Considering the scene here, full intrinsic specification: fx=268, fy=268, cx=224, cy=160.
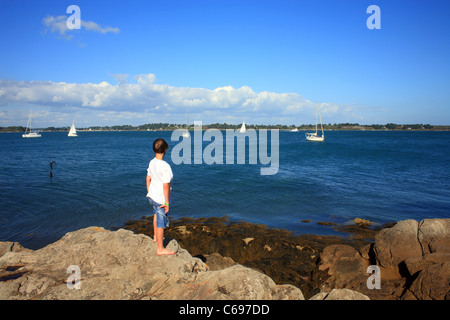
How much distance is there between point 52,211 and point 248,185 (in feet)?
47.2

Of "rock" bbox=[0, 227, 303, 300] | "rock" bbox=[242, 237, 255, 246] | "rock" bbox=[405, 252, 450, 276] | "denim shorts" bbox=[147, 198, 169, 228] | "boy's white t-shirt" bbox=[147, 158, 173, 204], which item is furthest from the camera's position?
"rock" bbox=[242, 237, 255, 246]

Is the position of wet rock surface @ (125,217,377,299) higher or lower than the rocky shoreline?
lower

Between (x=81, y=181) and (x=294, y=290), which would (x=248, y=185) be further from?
(x=294, y=290)

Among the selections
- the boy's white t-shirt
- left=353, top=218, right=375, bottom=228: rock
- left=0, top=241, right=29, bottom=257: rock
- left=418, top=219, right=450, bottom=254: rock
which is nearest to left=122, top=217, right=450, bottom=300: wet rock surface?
left=418, top=219, right=450, bottom=254: rock

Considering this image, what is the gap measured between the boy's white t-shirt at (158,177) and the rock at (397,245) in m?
6.96

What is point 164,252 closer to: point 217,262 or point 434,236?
point 217,262

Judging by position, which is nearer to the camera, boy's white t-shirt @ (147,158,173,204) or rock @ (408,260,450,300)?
boy's white t-shirt @ (147,158,173,204)

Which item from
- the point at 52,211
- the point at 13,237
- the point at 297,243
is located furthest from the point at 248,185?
the point at 13,237

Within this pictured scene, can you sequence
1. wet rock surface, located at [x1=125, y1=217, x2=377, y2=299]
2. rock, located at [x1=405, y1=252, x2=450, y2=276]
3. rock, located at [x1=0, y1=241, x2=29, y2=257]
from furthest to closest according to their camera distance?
wet rock surface, located at [x1=125, y1=217, x2=377, y2=299], rock, located at [x1=0, y1=241, x2=29, y2=257], rock, located at [x1=405, y1=252, x2=450, y2=276]

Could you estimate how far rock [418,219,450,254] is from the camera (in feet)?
25.1

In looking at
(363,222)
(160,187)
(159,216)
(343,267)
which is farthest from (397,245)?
(160,187)

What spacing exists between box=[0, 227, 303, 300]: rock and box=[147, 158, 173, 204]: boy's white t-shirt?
113 centimetres

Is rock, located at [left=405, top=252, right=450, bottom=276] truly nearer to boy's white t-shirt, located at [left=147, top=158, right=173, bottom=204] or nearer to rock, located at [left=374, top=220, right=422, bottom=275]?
rock, located at [left=374, top=220, right=422, bottom=275]

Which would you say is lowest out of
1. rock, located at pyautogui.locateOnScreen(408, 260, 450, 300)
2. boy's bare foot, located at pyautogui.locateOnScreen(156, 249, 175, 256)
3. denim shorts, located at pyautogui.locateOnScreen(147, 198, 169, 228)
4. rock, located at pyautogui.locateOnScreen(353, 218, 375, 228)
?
rock, located at pyautogui.locateOnScreen(353, 218, 375, 228)
